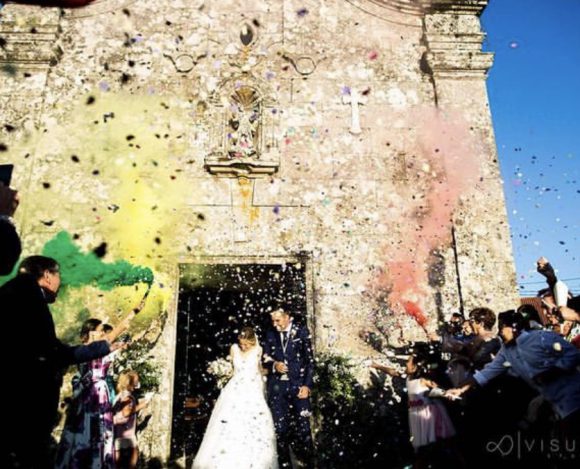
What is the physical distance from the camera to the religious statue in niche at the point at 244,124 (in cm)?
A: 806

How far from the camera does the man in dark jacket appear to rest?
8.54ft

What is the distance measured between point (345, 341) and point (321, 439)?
4.79ft

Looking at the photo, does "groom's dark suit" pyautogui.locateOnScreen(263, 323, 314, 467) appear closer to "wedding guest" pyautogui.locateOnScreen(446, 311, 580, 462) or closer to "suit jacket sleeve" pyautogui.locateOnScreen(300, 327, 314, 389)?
"suit jacket sleeve" pyautogui.locateOnScreen(300, 327, 314, 389)

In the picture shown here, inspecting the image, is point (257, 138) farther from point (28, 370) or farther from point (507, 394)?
point (28, 370)

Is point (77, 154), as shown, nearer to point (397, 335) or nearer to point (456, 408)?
point (397, 335)

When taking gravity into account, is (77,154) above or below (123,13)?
below

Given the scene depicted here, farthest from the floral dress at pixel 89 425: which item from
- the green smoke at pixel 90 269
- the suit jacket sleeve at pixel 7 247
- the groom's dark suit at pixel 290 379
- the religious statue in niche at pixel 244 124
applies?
the religious statue in niche at pixel 244 124

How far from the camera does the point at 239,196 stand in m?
7.96

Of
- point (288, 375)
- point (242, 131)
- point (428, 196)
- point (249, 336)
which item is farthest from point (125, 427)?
point (428, 196)

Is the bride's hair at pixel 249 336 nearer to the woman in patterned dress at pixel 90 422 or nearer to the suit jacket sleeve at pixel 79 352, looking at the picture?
the woman in patterned dress at pixel 90 422

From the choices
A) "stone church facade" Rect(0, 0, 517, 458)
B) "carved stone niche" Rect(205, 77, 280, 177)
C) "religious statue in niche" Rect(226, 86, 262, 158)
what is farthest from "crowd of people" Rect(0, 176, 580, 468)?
"religious statue in niche" Rect(226, 86, 262, 158)

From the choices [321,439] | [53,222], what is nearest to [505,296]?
[321,439]

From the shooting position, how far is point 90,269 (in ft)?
24.8

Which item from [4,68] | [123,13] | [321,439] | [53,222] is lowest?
[321,439]
